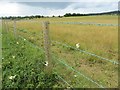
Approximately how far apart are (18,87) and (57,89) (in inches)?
31.4

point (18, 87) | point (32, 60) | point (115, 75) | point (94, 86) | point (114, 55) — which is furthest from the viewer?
point (114, 55)

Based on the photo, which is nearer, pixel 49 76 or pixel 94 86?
pixel 94 86

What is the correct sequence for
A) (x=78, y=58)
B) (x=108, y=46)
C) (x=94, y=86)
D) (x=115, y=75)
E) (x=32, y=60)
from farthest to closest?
(x=108, y=46)
(x=78, y=58)
(x=32, y=60)
(x=115, y=75)
(x=94, y=86)

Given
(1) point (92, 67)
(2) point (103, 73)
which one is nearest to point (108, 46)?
(1) point (92, 67)

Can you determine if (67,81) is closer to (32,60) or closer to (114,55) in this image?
(32,60)

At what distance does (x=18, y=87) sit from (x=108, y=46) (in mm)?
5362

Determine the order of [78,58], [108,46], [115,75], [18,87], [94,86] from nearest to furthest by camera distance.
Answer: [94,86] < [18,87] < [115,75] < [78,58] < [108,46]

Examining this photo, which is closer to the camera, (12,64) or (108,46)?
(12,64)

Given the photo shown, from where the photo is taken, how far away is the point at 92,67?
6496 millimetres

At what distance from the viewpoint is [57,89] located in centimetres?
480

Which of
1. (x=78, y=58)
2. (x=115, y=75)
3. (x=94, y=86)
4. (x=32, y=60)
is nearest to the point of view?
(x=94, y=86)

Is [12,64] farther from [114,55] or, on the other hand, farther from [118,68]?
[114,55]

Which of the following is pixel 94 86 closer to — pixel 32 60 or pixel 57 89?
pixel 57 89

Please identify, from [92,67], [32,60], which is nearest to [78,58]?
[92,67]
